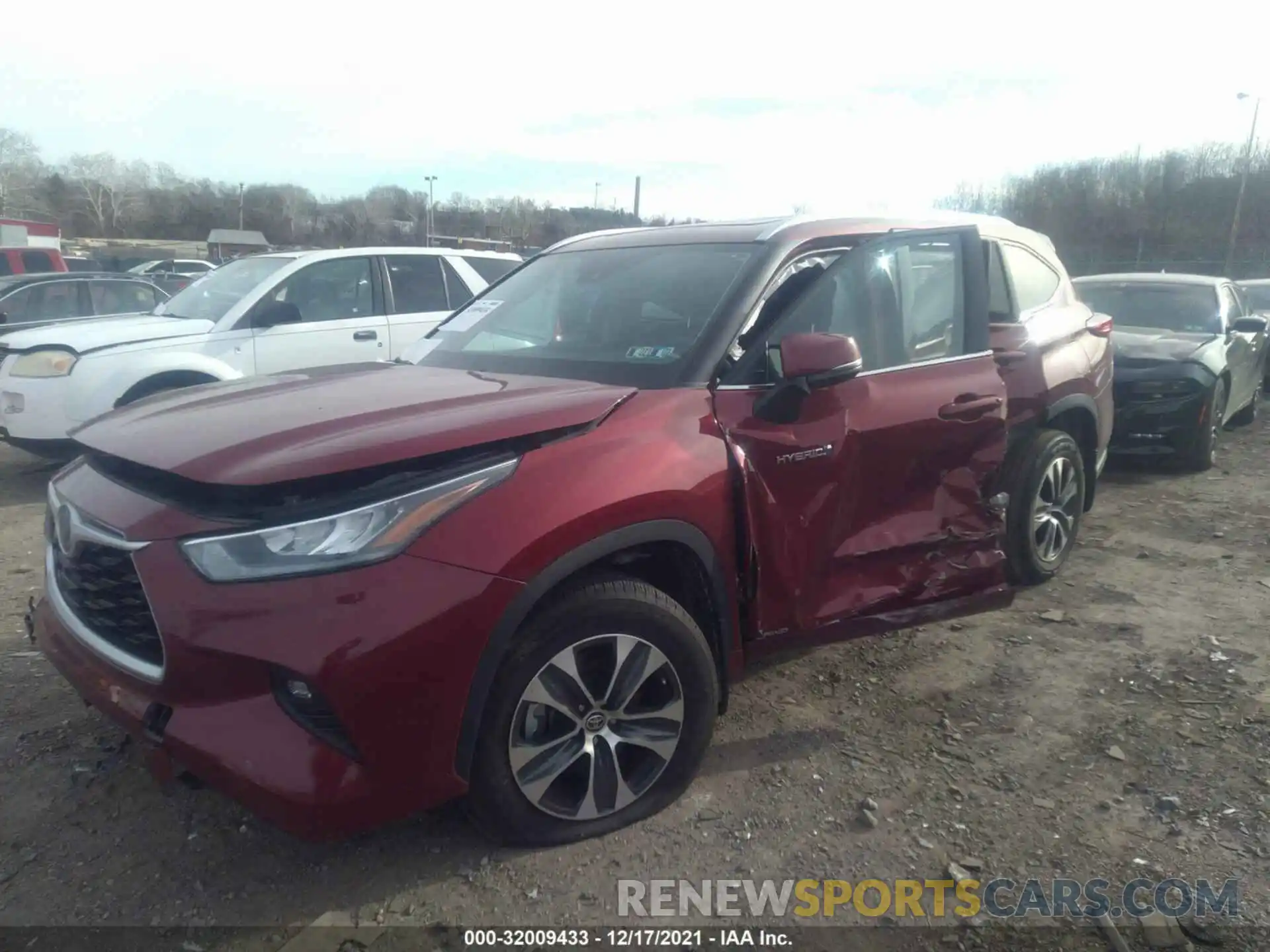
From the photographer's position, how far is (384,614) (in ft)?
7.07

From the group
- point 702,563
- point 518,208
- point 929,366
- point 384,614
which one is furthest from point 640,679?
point 518,208

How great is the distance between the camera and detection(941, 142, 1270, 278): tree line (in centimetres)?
4431

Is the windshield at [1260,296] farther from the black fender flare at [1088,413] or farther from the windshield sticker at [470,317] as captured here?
the windshield sticker at [470,317]

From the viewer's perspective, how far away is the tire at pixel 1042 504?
4.52 m

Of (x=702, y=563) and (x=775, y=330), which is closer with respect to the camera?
(x=702, y=563)

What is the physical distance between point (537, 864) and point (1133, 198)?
62.7 m

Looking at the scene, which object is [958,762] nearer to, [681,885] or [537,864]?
[681,885]

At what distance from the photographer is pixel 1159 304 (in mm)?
8914

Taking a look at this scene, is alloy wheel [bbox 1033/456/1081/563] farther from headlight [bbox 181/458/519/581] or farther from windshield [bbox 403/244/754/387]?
headlight [bbox 181/458/519/581]

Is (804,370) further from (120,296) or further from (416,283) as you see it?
(120,296)

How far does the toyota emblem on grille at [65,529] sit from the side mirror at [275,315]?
179 inches

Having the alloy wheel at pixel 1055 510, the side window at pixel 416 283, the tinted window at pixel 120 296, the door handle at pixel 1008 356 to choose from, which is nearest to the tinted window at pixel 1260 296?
the alloy wheel at pixel 1055 510

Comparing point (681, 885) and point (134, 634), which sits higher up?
point (134, 634)

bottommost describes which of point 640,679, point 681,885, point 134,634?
point 681,885
